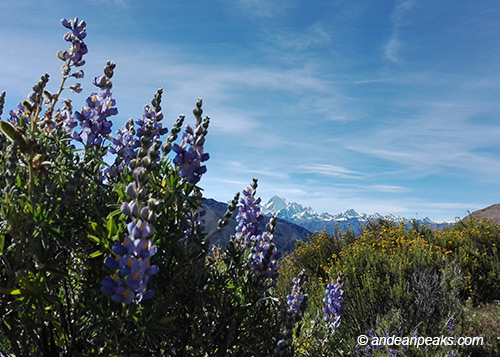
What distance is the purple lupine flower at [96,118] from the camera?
1.75 metres

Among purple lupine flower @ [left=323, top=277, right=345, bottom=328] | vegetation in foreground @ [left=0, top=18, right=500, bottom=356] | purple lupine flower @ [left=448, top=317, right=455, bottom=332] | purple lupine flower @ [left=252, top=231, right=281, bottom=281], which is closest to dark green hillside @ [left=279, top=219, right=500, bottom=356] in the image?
purple lupine flower @ [left=448, top=317, right=455, bottom=332]

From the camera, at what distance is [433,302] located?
192 inches

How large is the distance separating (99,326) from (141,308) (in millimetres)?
150

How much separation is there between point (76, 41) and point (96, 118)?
1.79 feet

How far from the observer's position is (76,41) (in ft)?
6.51

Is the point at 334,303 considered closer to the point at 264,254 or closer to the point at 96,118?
the point at 264,254

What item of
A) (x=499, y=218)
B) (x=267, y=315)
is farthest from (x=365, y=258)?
(x=499, y=218)

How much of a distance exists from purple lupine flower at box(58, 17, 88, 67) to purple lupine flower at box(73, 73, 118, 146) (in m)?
0.27

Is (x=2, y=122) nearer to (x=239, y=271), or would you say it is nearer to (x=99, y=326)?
(x=99, y=326)

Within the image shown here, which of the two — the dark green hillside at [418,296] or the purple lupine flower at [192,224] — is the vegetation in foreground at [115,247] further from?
the dark green hillside at [418,296]

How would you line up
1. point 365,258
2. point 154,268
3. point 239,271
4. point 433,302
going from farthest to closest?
point 365,258, point 433,302, point 239,271, point 154,268

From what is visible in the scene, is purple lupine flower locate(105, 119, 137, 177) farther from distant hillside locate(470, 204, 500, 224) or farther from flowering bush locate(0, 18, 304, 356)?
distant hillside locate(470, 204, 500, 224)

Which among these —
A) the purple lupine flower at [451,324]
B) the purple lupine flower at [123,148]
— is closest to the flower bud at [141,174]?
the purple lupine flower at [123,148]

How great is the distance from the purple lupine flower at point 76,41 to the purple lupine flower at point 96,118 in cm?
27
